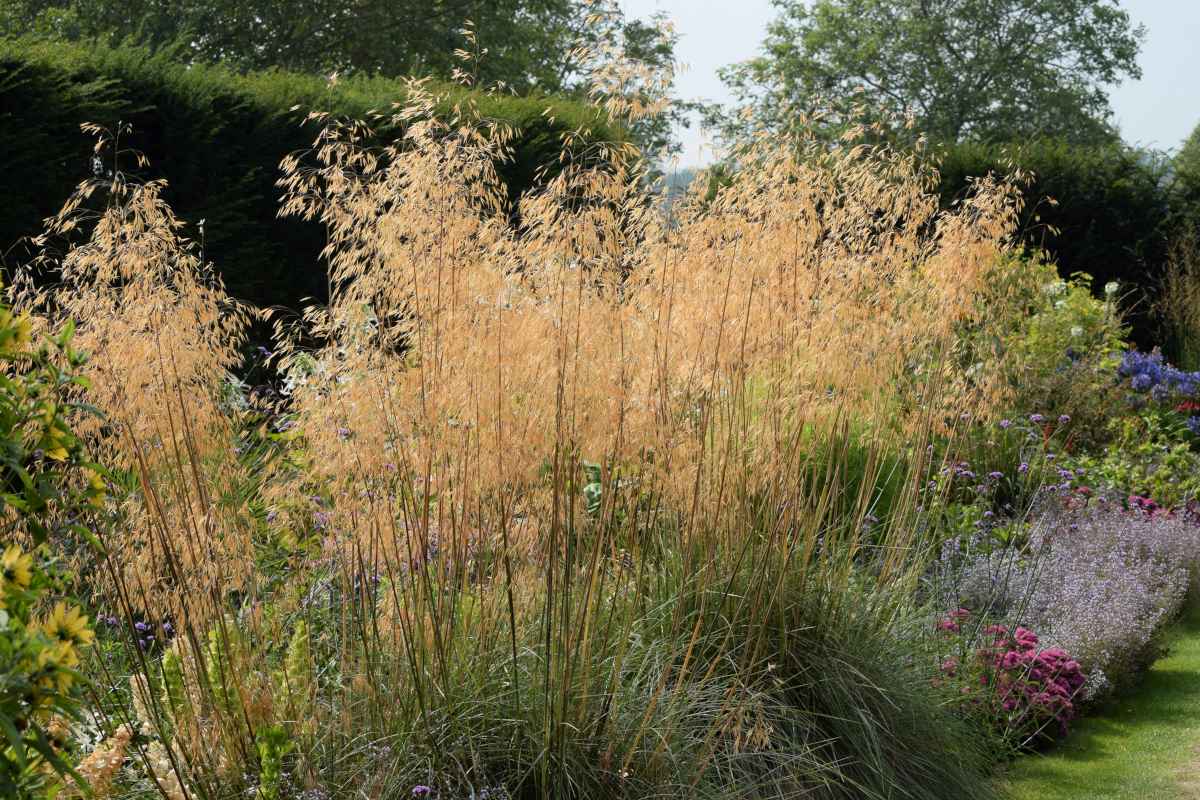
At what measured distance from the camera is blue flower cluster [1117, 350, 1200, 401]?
Answer: 33.3ft

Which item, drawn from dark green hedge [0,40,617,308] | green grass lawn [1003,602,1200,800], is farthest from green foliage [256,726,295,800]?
dark green hedge [0,40,617,308]

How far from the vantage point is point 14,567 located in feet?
5.65

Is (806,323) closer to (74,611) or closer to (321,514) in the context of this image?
(321,514)

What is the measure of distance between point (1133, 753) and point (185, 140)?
786 centimetres

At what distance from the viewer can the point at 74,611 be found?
1732 mm

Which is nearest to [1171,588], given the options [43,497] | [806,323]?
[806,323]

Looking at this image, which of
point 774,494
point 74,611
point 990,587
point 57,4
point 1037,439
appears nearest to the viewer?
point 74,611

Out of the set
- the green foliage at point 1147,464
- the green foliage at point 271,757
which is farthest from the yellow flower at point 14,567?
the green foliage at point 1147,464

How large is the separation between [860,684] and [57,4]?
2127cm

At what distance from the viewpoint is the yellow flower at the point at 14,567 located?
Result: 1.68 meters

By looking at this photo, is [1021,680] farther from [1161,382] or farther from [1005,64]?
[1005,64]

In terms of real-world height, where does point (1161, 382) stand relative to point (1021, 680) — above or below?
above

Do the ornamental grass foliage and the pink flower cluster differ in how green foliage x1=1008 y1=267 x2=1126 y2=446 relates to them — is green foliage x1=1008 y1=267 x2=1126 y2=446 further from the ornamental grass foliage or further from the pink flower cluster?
the ornamental grass foliage

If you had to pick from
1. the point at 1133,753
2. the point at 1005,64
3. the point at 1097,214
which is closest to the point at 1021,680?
the point at 1133,753
